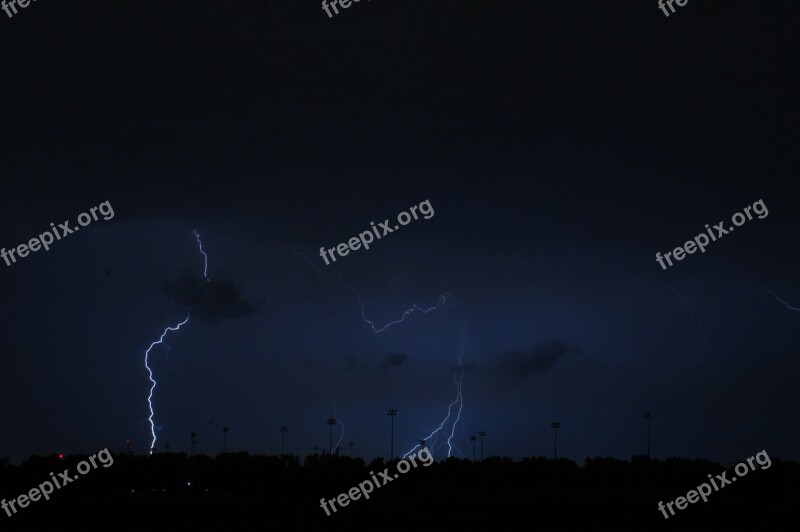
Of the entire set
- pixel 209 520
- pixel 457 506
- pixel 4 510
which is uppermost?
pixel 4 510

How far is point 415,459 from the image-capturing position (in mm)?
74125

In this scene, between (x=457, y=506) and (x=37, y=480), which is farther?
(x=37, y=480)

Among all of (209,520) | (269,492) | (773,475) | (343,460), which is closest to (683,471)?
(773,475)

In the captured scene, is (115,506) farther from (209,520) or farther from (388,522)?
(388,522)

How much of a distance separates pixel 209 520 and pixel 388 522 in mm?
7983

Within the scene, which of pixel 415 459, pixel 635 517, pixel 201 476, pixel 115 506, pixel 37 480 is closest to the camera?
pixel 635 517

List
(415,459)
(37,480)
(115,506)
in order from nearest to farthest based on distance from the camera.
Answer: (115,506), (37,480), (415,459)

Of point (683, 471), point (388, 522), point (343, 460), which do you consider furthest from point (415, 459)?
point (388, 522)

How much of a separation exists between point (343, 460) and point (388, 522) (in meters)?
31.9

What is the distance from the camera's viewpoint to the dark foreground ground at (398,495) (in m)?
44.3

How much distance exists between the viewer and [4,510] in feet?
151

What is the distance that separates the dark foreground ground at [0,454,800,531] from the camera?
145ft

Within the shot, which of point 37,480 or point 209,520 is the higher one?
point 37,480

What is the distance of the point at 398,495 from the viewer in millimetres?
59062
